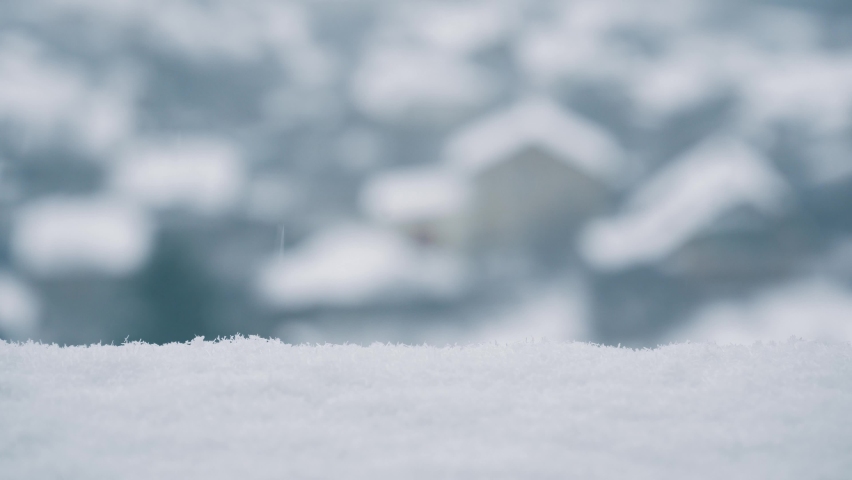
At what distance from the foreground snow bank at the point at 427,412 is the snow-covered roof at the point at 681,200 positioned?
0.50 m

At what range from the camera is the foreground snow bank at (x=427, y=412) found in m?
0.85

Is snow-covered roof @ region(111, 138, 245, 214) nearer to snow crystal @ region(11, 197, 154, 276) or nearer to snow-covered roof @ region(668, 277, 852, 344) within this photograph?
snow crystal @ region(11, 197, 154, 276)

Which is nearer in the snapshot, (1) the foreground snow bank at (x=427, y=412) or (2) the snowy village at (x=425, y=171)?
(1) the foreground snow bank at (x=427, y=412)

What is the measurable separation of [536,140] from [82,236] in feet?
4.50

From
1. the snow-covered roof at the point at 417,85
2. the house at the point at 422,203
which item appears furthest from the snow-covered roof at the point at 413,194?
the snow-covered roof at the point at 417,85

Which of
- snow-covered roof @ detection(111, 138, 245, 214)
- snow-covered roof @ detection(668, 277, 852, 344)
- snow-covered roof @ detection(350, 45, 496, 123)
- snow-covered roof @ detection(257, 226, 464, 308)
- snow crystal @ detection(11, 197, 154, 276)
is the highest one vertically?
snow-covered roof @ detection(350, 45, 496, 123)

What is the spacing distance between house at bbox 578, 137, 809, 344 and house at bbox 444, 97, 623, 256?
0.31ft

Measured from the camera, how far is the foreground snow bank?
2.80ft

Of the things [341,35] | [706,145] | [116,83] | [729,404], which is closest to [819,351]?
[729,404]

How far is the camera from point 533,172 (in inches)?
72.0

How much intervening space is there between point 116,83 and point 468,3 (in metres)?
1.08

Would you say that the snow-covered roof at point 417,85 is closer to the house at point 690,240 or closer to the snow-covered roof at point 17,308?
the house at point 690,240

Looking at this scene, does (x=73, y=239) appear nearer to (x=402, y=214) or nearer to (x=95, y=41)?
(x=95, y=41)

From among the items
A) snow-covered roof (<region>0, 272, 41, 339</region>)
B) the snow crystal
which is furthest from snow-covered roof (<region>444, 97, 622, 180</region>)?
snow-covered roof (<region>0, 272, 41, 339</region>)
